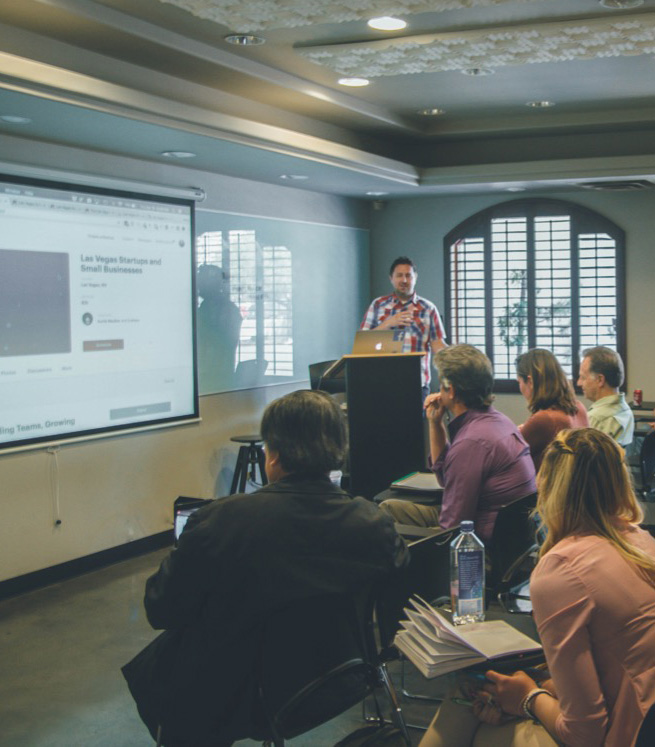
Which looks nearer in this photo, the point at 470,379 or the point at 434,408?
the point at 470,379

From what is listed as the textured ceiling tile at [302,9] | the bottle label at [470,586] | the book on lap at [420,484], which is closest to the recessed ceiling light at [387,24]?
the textured ceiling tile at [302,9]

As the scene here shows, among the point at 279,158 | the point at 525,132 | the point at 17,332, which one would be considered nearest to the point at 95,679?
the point at 17,332

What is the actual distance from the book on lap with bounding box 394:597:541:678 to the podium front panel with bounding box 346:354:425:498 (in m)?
3.26

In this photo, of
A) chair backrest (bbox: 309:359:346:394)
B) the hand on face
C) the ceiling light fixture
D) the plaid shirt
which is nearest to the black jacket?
the hand on face

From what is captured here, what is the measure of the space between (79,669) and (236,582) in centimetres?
214

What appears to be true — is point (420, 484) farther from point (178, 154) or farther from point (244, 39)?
point (178, 154)

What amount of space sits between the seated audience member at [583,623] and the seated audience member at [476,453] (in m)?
1.13

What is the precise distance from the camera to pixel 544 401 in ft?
13.1

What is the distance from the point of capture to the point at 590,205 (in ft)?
25.0

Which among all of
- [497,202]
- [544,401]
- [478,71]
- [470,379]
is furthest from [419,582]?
[497,202]

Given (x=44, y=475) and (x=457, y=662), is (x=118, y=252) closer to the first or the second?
(x=44, y=475)

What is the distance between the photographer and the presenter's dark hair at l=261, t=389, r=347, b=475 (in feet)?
7.23

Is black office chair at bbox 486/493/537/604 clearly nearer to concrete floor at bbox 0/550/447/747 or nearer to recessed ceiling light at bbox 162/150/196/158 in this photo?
concrete floor at bbox 0/550/447/747

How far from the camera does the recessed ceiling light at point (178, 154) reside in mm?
5164
